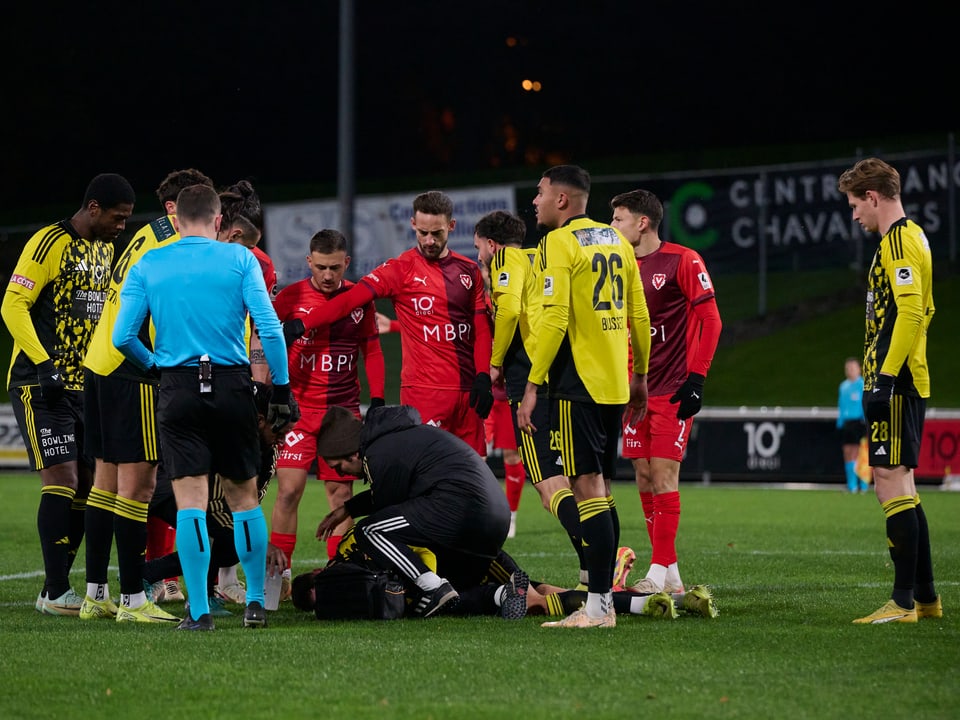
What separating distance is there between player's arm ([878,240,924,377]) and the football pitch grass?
1277 mm

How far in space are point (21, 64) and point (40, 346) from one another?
30.5m

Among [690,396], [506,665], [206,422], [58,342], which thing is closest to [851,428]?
[690,396]

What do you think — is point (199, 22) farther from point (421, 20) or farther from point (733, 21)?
point (733, 21)

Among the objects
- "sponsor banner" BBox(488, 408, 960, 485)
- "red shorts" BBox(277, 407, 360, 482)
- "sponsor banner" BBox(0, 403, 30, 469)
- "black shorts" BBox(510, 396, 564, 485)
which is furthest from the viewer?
"sponsor banner" BBox(0, 403, 30, 469)

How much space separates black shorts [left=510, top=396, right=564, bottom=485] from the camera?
663 cm

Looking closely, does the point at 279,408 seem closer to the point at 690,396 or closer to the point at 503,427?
the point at 690,396

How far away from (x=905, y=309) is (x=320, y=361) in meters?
3.60

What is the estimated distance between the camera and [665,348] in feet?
26.6

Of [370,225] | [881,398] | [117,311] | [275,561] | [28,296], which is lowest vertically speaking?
[275,561]

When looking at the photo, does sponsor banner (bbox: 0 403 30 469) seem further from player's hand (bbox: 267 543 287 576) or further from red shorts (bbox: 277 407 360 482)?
player's hand (bbox: 267 543 287 576)

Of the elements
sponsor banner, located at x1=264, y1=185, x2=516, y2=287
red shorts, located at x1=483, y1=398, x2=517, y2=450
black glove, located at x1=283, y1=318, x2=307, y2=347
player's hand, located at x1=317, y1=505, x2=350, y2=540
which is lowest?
player's hand, located at x1=317, y1=505, x2=350, y2=540

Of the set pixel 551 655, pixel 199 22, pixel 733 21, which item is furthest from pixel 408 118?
pixel 551 655

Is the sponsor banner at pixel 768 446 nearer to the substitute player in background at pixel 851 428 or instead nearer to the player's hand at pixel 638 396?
the substitute player in background at pixel 851 428

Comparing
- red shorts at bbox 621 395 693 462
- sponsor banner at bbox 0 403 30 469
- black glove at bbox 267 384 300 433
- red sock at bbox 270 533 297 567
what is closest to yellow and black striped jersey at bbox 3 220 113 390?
red sock at bbox 270 533 297 567
